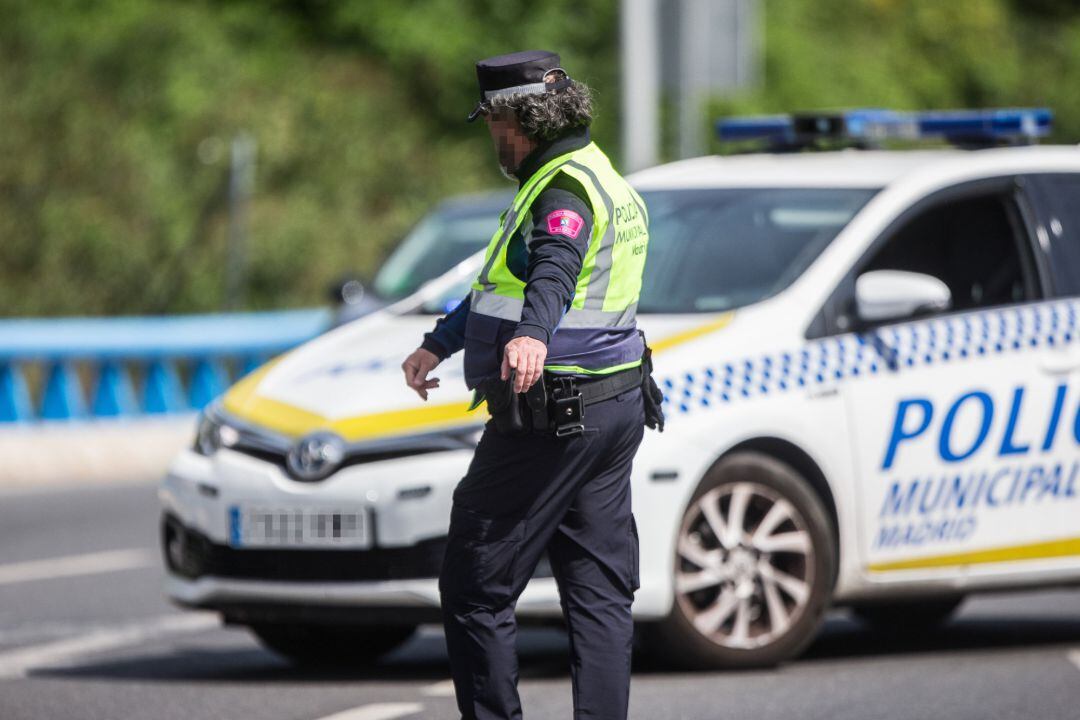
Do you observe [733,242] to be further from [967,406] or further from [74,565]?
[74,565]

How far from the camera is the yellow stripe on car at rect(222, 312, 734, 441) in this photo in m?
7.60

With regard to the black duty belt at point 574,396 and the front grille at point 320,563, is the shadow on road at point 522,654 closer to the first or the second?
the front grille at point 320,563

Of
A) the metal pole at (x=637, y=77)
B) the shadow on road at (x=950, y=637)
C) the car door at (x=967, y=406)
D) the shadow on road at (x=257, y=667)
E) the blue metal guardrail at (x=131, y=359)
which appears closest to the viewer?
the car door at (x=967, y=406)

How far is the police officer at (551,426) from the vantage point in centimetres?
572

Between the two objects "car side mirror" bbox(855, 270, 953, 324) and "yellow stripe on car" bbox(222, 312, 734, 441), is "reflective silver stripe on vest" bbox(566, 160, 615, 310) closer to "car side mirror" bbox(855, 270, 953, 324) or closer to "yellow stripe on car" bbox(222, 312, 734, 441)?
"yellow stripe on car" bbox(222, 312, 734, 441)

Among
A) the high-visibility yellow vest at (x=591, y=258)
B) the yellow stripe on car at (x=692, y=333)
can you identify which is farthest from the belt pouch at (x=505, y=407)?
the yellow stripe on car at (x=692, y=333)

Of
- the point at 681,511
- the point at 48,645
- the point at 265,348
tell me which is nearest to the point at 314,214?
the point at 265,348

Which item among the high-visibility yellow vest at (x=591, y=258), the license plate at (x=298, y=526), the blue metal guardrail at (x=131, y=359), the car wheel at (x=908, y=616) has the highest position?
the high-visibility yellow vest at (x=591, y=258)

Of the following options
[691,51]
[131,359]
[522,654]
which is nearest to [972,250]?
[522,654]

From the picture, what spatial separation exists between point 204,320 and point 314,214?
6.12m

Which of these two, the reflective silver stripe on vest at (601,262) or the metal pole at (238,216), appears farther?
the metal pole at (238,216)

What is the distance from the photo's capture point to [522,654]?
883 cm

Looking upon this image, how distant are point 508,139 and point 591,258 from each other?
334mm

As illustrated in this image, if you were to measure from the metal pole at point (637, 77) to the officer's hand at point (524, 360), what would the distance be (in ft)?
45.0
